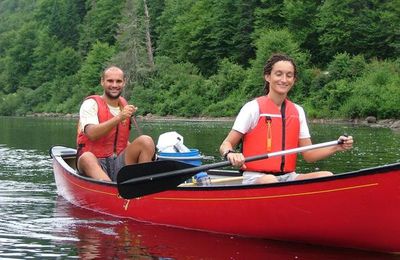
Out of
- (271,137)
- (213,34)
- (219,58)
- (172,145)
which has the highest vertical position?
(213,34)

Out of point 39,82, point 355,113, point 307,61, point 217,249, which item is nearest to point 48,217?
point 217,249

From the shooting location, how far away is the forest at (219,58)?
3984 centimetres

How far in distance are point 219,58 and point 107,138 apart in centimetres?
4690

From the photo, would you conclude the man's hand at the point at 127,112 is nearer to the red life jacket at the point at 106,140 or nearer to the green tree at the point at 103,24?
the red life jacket at the point at 106,140

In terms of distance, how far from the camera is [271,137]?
7.32 metres

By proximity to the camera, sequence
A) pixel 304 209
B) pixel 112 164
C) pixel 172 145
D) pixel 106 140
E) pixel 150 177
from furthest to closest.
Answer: pixel 172 145 < pixel 112 164 < pixel 106 140 < pixel 150 177 < pixel 304 209

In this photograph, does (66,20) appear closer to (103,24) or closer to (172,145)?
(103,24)

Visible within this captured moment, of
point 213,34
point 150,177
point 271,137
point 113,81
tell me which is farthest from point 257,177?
point 213,34

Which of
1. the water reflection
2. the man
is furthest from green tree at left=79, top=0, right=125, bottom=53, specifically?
the water reflection

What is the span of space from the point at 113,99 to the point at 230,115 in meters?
35.1

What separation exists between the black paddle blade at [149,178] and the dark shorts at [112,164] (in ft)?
4.40

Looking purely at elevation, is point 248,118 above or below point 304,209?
above

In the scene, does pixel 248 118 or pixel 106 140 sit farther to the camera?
pixel 106 140

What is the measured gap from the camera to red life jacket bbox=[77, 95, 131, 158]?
897cm
